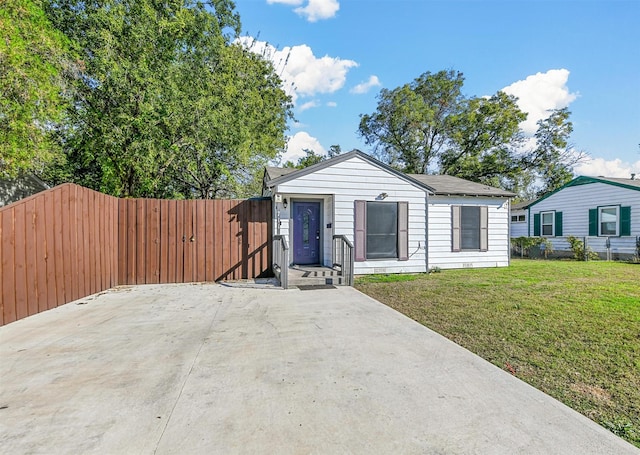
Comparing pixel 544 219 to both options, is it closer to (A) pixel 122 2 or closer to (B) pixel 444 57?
(B) pixel 444 57

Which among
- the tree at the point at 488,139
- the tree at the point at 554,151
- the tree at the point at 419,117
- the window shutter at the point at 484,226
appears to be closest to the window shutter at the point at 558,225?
the tree at the point at 488,139

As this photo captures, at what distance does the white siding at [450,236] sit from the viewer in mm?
9289

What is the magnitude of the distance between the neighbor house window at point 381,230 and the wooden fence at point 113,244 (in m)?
2.45

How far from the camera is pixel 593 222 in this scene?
13.3 meters

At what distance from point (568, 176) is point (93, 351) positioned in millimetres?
27437

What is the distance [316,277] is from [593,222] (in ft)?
45.4

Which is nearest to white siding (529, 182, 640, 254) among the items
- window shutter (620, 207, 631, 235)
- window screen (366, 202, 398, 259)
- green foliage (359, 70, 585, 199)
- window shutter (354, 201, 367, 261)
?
window shutter (620, 207, 631, 235)

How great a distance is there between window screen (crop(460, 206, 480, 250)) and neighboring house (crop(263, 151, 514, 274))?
1.5 inches

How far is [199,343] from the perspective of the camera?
3.54 meters

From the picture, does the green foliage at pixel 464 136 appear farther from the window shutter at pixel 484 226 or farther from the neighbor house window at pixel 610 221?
the window shutter at pixel 484 226

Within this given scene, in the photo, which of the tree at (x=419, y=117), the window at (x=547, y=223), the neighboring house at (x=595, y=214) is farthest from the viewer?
the tree at (x=419, y=117)

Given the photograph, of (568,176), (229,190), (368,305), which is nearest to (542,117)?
(568,176)

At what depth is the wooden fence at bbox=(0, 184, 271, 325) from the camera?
14.3 feet

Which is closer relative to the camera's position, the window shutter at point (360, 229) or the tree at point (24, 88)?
the tree at point (24, 88)
